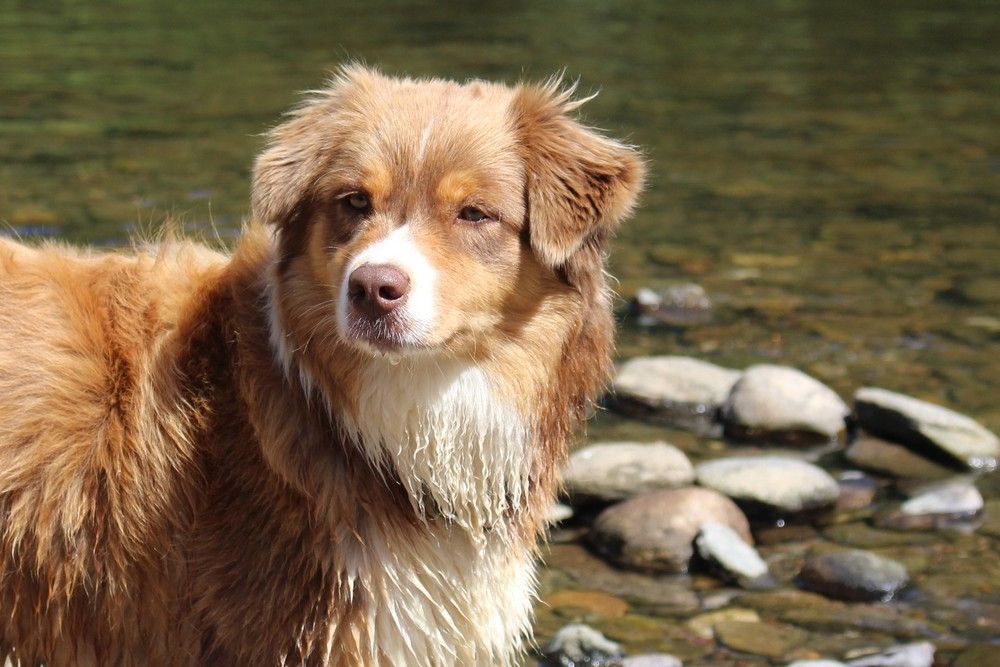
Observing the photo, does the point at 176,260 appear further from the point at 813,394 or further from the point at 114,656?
the point at 813,394

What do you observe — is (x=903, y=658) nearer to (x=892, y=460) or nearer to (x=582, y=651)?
(x=582, y=651)

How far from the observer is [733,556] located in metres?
6.09

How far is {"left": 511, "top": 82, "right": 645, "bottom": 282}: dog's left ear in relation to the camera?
4.38 m

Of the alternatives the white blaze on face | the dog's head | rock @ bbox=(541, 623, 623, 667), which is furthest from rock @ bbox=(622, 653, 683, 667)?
the white blaze on face

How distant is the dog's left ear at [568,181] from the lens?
4383 mm

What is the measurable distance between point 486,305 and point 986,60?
15157mm

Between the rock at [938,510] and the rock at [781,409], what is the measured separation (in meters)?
0.87

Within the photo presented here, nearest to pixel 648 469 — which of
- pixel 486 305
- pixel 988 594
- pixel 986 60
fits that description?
pixel 988 594

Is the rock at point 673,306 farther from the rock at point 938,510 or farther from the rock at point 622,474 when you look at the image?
the rock at point 938,510

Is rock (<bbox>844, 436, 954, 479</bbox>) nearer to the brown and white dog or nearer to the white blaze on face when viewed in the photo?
the brown and white dog

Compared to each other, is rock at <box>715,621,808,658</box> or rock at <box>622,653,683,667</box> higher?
rock at <box>622,653,683,667</box>

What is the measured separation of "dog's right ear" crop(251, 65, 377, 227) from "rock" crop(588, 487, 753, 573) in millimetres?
2567

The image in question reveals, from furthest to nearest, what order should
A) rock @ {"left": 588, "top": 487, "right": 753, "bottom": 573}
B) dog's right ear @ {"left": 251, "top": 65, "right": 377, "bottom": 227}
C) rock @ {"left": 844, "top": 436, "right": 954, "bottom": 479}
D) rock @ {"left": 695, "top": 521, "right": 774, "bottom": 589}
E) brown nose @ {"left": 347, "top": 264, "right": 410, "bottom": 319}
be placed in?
rock @ {"left": 844, "top": 436, "right": 954, "bottom": 479}
rock @ {"left": 588, "top": 487, "right": 753, "bottom": 573}
rock @ {"left": 695, "top": 521, "right": 774, "bottom": 589}
dog's right ear @ {"left": 251, "top": 65, "right": 377, "bottom": 227}
brown nose @ {"left": 347, "top": 264, "right": 410, "bottom": 319}

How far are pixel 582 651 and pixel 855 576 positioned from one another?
134 centimetres
